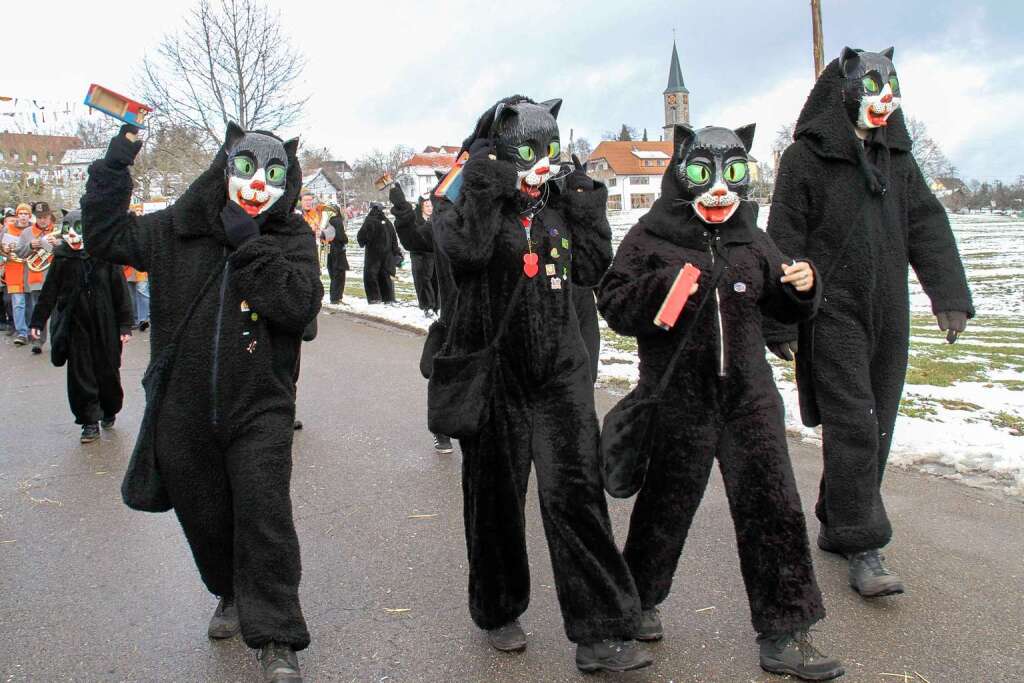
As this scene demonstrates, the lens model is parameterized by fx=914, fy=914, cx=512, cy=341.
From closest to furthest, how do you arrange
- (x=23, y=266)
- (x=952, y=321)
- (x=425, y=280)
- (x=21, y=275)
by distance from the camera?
(x=952, y=321), (x=23, y=266), (x=21, y=275), (x=425, y=280)

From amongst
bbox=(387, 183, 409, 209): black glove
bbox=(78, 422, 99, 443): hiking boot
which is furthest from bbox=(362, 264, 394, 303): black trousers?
bbox=(78, 422, 99, 443): hiking boot

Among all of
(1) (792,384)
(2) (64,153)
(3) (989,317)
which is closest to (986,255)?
(3) (989,317)

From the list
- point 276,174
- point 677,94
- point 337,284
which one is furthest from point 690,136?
point 677,94

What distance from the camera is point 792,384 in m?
8.36

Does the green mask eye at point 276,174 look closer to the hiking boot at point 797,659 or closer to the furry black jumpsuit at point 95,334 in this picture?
the hiking boot at point 797,659

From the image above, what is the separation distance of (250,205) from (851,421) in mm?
2781

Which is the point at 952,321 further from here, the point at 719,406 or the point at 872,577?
the point at 719,406

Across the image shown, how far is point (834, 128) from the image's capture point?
430cm

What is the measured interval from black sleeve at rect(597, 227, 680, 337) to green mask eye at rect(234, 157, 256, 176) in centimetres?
148

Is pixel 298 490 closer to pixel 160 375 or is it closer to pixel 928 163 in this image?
pixel 160 375

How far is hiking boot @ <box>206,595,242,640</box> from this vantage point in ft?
12.6

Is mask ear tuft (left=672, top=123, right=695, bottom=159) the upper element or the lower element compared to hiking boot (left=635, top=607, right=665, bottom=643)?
upper

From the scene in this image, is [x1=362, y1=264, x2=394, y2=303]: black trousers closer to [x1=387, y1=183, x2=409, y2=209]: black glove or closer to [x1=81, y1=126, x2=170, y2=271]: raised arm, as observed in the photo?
[x1=387, y1=183, x2=409, y2=209]: black glove

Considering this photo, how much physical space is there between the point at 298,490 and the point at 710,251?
11.5ft
